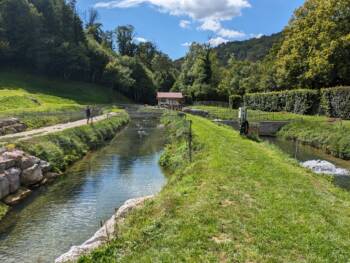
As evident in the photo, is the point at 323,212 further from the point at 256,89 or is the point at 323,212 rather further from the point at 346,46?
the point at 256,89

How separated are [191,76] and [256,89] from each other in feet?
88.3

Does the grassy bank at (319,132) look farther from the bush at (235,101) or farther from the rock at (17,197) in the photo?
the bush at (235,101)

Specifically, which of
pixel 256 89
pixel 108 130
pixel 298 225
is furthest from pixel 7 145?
pixel 256 89

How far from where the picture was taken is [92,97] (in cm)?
9100

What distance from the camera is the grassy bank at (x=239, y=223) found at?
8.57 metres

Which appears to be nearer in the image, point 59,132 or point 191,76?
point 59,132

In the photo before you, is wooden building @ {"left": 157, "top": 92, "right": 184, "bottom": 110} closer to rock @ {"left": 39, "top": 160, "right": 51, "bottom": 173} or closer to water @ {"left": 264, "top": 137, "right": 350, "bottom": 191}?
water @ {"left": 264, "top": 137, "right": 350, "bottom": 191}

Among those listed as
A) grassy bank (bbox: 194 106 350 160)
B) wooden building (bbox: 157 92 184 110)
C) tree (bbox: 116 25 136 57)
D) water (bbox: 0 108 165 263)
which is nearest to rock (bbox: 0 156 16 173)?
water (bbox: 0 108 165 263)

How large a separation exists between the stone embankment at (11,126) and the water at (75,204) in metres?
7.03

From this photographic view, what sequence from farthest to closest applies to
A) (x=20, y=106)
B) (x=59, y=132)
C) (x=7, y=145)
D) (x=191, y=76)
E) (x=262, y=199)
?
(x=191, y=76) → (x=20, y=106) → (x=59, y=132) → (x=7, y=145) → (x=262, y=199)

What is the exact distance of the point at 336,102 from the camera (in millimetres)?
43594

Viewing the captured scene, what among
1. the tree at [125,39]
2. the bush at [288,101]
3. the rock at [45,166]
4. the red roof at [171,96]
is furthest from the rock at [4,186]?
the tree at [125,39]

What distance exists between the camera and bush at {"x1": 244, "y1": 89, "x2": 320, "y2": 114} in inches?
1947

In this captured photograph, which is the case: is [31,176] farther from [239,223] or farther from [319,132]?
[319,132]
